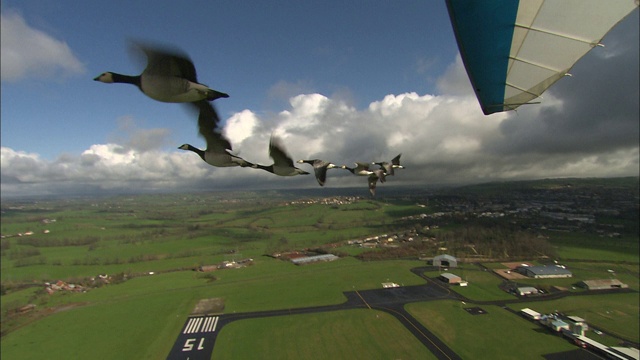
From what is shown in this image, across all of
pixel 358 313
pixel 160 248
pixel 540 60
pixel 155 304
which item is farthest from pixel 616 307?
pixel 160 248

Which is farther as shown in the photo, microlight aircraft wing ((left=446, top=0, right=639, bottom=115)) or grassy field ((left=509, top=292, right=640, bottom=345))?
grassy field ((left=509, top=292, right=640, bottom=345))

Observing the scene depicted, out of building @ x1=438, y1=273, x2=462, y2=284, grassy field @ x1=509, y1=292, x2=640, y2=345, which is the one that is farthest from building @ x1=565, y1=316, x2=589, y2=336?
building @ x1=438, y1=273, x2=462, y2=284

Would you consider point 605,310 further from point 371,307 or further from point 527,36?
point 527,36

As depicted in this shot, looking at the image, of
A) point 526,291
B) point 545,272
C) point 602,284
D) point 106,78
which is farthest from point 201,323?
point 602,284

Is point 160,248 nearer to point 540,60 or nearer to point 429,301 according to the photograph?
point 429,301

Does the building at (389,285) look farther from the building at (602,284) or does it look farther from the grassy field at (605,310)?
the building at (602,284)

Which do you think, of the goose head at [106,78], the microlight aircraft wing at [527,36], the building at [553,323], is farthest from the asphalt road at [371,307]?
the goose head at [106,78]

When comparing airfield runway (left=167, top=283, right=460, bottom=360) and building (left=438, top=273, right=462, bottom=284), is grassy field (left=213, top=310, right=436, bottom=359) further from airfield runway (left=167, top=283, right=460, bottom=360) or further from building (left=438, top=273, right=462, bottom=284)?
building (left=438, top=273, right=462, bottom=284)
